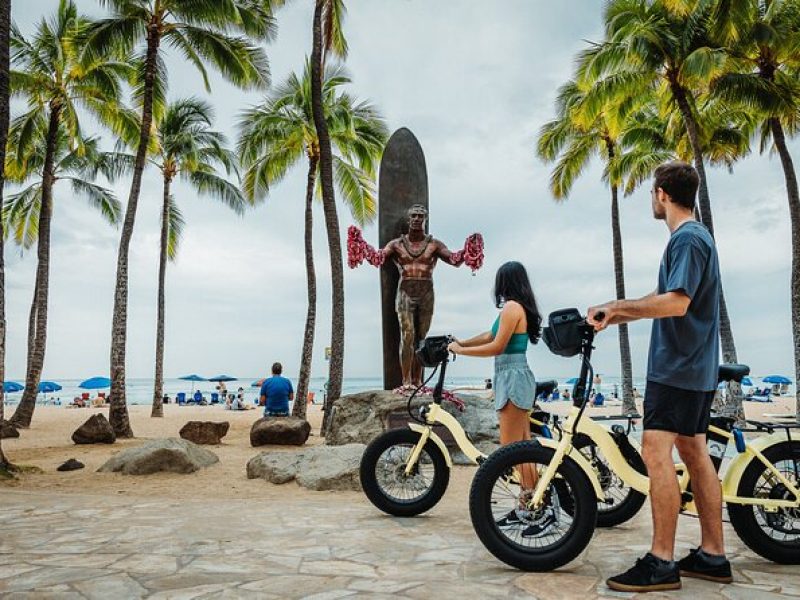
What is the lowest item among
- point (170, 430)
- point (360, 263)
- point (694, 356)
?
point (170, 430)

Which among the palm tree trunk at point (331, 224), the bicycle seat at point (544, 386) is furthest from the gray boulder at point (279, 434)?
the bicycle seat at point (544, 386)

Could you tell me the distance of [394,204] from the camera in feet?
33.9

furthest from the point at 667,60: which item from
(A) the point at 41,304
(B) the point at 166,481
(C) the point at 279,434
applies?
(A) the point at 41,304

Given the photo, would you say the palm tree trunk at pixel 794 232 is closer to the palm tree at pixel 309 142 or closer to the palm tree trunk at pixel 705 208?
the palm tree trunk at pixel 705 208

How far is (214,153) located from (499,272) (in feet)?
71.8

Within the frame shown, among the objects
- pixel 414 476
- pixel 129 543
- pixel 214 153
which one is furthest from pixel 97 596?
pixel 214 153

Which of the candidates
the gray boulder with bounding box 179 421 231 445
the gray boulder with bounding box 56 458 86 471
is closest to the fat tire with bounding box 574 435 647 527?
the gray boulder with bounding box 56 458 86 471

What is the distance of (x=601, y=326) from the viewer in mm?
3010

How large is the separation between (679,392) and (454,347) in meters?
1.55

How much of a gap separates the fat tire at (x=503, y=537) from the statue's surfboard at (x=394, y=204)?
6.90m

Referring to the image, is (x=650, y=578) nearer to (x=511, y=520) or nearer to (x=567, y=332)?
(x=511, y=520)

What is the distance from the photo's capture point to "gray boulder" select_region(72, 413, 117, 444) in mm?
12484

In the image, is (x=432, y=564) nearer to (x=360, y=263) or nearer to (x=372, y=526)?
(x=372, y=526)

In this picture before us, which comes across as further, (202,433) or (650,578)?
(202,433)
